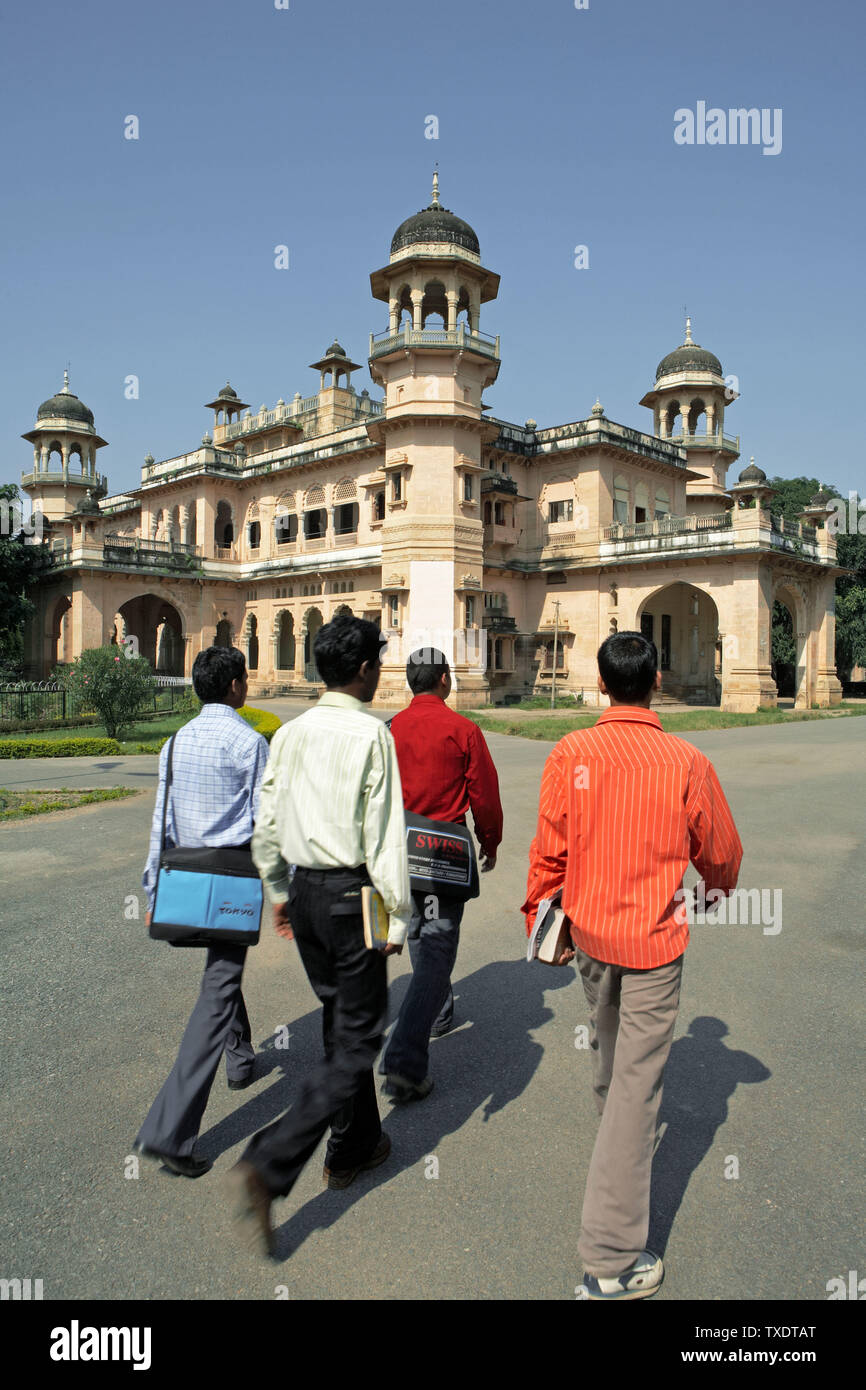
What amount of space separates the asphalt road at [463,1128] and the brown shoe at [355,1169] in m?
0.04

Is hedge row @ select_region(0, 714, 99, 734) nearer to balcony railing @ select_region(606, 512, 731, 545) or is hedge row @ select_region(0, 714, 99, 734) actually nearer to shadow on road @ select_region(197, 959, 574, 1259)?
shadow on road @ select_region(197, 959, 574, 1259)

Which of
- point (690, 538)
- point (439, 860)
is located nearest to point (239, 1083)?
point (439, 860)

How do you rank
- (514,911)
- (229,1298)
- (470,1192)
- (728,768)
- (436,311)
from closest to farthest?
(229,1298)
(470,1192)
(514,911)
(728,768)
(436,311)

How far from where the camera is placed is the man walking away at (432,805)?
143 inches

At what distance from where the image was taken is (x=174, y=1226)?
2789 mm

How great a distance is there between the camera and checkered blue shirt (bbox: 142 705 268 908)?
3365mm

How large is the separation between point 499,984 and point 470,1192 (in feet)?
6.50

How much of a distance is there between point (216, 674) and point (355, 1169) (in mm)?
Answer: 2024

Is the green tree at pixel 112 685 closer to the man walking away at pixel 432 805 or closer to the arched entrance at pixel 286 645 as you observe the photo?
the man walking away at pixel 432 805

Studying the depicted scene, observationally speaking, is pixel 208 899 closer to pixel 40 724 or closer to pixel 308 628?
pixel 40 724

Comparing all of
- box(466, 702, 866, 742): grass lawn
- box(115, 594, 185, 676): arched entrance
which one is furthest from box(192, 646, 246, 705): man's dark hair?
box(115, 594, 185, 676): arched entrance

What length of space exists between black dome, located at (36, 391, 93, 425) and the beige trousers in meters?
51.1
